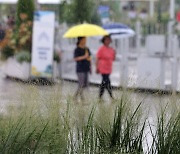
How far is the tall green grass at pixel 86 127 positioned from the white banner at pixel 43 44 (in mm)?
12133

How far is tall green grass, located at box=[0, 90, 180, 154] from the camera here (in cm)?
471

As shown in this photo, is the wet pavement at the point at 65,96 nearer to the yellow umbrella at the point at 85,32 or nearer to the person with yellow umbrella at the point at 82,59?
the person with yellow umbrella at the point at 82,59

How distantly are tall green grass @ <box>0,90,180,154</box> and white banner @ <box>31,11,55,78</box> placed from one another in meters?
12.1

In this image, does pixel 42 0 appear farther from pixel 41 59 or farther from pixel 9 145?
pixel 9 145

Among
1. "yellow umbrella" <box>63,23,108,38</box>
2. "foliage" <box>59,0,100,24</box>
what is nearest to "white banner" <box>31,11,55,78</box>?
"foliage" <box>59,0,100,24</box>

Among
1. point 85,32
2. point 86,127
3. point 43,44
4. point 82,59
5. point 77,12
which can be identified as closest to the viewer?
point 86,127

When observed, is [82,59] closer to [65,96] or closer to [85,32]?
[85,32]

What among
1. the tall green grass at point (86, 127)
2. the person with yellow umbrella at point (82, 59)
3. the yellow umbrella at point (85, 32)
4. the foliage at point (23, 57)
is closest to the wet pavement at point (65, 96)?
the tall green grass at point (86, 127)

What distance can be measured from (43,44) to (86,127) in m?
12.7

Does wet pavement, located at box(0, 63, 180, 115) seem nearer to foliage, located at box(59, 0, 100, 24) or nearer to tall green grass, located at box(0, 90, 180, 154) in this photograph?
tall green grass, located at box(0, 90, 180, 154)

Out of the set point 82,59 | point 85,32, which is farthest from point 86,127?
point 85,32

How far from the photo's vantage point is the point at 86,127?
4.96 metres

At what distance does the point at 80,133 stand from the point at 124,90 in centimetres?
51

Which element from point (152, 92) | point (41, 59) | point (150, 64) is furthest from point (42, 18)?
point (152, 92)
